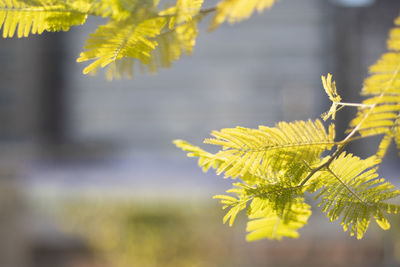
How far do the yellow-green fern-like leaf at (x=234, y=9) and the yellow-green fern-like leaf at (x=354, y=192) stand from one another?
114mm

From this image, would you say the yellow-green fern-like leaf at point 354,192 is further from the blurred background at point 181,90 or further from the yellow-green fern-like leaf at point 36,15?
the blurred background at point 181,90

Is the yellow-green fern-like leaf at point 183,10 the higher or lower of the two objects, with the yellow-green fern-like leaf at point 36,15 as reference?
lower

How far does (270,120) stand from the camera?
802 cm

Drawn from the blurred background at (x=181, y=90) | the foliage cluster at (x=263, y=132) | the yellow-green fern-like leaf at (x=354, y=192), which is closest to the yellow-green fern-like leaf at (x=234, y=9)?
the foliage cluster at (x=263, y=132)

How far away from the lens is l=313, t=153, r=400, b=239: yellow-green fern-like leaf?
0.98 ft

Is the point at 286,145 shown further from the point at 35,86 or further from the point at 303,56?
the point at 35,86

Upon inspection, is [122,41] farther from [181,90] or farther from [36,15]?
[181,90]

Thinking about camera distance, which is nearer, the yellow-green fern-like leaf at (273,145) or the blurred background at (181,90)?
the yellow-green fern-like leaf at (273,145)

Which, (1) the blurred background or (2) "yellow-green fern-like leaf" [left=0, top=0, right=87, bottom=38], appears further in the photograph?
(1) the blurred background

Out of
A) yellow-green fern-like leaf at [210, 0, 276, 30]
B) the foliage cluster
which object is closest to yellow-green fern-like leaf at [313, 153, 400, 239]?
the foliage cluster

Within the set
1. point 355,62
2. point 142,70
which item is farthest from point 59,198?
point 355,62

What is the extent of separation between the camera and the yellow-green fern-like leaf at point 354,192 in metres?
0.30

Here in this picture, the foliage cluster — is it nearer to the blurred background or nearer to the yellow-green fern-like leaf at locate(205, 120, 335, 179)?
the yellow-green fern-like leaf at locate(205, 120, 335, 179)

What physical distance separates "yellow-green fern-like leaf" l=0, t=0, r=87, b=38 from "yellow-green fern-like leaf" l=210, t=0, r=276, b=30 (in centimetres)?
9
